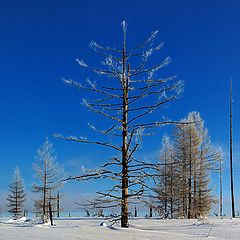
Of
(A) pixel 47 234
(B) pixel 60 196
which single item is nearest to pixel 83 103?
(A) pixel 47 234

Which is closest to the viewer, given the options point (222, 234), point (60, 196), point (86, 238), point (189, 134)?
point (86, 238)

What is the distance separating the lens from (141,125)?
12500mm

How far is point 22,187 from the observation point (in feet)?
163

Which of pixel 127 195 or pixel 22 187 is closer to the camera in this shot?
pixel 127 195

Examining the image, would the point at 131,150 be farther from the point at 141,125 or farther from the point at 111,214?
the point at 111,214

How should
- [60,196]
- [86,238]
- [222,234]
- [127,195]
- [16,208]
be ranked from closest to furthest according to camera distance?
[86,238] < [222,234] < [127,195] < [60,196] < [16,208]

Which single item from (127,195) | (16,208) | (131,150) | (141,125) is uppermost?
(141,125)

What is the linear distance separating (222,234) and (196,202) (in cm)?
2189

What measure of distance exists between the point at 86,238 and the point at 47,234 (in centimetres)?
89

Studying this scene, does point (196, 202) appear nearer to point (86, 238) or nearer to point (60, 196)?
point (60, 196)

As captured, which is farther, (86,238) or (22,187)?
(22,187)

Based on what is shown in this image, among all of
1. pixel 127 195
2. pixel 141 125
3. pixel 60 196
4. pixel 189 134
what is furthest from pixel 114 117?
pixel 60 196

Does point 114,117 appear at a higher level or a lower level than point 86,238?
higher

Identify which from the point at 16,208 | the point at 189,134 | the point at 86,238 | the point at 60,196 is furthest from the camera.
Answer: the point at 16,208
